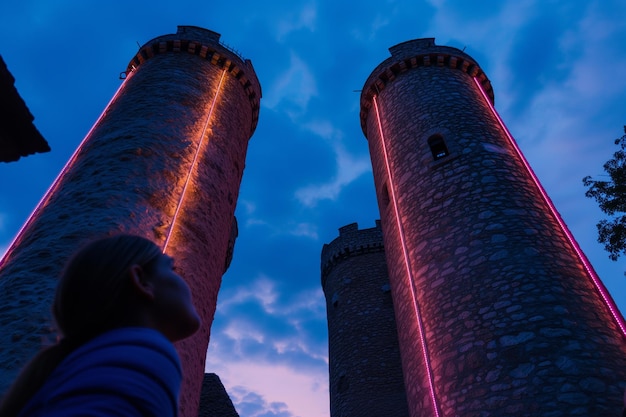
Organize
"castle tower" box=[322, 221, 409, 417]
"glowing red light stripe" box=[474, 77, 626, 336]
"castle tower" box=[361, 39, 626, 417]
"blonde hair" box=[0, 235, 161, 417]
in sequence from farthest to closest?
"castle tower" box=[322, 221, 409, 417]
"glowing red light stripe" box=[474, 77, 626, 336]
"castle tower" box=[361, 39, 626, 417]
"blonde hair" box=[0, 235, 161, 417]

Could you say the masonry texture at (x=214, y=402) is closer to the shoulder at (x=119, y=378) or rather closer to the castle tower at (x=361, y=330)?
the castle tower at (x=361, y=330)

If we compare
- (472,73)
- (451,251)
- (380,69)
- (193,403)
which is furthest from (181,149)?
(472,73)

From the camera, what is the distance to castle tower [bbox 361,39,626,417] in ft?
21.6

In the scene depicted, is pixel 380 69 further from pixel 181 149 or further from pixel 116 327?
pixel 116 327

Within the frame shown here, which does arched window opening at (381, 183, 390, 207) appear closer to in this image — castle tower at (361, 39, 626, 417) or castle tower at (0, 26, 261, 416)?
castle tower at (361, 39, 626, 417)

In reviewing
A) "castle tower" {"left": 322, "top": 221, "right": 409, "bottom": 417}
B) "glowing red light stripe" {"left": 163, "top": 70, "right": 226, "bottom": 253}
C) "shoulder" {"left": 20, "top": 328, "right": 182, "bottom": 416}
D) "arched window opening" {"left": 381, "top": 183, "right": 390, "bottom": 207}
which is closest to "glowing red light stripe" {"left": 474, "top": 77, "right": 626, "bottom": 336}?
"arched window opening" {"left": 381, "top": 183, "right": 390, "bottom": 207}

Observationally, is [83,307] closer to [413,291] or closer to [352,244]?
[413,291]

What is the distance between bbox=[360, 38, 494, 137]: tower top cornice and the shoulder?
42.0ft

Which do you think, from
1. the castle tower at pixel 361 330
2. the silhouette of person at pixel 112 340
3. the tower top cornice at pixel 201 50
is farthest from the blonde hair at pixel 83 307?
the castle tower at pixel 361 330

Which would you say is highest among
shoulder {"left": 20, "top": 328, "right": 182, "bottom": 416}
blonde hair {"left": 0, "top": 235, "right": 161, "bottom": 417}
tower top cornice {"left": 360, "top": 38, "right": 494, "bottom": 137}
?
tower top cornice {"left": 360, "top": 38, "right": 494, "bottom": 137}

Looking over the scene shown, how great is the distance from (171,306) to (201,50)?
11.4 meters

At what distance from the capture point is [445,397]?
284 inches

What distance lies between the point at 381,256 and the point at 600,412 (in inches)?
557

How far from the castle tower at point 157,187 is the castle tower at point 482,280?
3838mm
